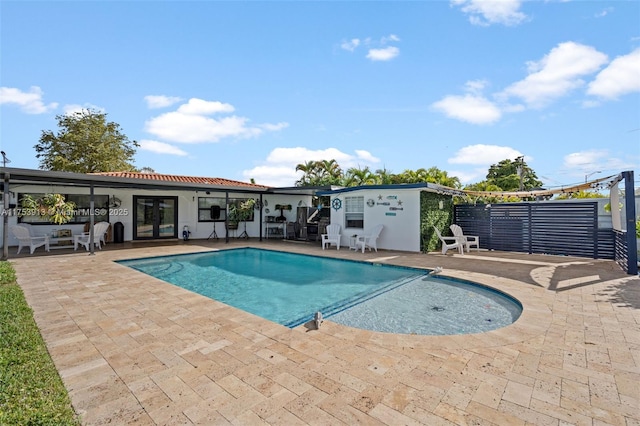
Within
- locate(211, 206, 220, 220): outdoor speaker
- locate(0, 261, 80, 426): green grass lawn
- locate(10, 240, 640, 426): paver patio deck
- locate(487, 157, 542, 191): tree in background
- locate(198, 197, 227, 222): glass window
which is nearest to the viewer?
locate(0, 261, 80, 426): green grass lawn

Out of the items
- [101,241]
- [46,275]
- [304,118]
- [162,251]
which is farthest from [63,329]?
[304,118]

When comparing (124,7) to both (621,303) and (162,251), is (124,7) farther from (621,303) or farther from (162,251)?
(621,303)

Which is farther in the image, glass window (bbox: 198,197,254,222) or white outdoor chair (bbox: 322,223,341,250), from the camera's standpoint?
glass window (bbox: 198,197,254,222)

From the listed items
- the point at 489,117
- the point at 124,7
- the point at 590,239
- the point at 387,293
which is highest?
the point at 124,7

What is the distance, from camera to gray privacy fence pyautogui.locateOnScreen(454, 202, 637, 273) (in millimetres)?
9086

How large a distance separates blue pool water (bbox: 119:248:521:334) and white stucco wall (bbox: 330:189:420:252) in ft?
8.66

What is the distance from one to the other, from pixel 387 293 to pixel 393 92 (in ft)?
26.8

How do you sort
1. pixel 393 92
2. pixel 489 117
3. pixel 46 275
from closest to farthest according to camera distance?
pixel 46 275
pixel 393 92
pixel 489 117

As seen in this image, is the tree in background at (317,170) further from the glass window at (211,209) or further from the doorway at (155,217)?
the doorway at (155,217)

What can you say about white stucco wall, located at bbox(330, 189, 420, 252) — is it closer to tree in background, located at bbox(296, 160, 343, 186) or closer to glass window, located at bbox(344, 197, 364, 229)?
glass window, located at bbox(344, 197, 364, 229)

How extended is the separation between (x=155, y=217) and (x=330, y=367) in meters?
13.6

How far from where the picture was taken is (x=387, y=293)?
240 inches

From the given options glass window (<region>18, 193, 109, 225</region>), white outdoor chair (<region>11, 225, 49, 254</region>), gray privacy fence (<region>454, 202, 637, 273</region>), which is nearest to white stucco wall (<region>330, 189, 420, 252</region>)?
gray privacy fence (<region>454, 202, 637, 273</region>)

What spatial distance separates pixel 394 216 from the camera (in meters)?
11.1
